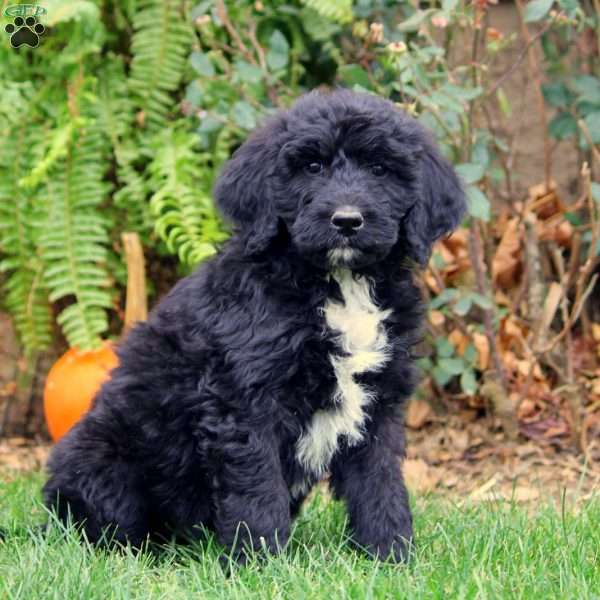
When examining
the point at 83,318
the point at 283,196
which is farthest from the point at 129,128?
the point at 283,196

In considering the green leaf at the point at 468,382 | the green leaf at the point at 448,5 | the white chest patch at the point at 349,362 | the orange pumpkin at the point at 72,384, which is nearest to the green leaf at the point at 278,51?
the green leaf at the point at 448,5

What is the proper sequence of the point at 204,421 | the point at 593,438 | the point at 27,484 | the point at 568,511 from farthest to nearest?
the point at 593,438
the point at 27,484
the point at 568,511
the point at 204,421

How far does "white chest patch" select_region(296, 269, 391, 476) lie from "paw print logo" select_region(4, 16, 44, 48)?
2830mm

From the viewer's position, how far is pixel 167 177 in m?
5.68

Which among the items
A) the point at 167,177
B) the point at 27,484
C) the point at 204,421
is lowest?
the point at 27,484

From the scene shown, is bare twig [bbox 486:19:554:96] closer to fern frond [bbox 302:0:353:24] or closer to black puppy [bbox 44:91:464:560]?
fern frond [bbox 302:0:353:24]

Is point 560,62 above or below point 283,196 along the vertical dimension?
above

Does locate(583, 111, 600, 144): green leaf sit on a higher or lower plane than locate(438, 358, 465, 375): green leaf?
higher

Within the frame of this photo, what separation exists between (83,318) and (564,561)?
10.2 feet

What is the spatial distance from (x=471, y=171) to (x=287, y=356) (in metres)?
1.70

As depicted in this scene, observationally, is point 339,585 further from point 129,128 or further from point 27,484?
point 129,128

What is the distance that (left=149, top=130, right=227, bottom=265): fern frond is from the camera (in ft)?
18.0

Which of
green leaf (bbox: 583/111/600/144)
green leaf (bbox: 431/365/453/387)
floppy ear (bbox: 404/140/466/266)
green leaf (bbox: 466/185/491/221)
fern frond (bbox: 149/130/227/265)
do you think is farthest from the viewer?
green leaf (bbox: 431/365/453/387)

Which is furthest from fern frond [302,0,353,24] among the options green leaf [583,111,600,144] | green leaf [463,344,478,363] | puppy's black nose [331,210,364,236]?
puppy's black nose [331,210,364,236]
